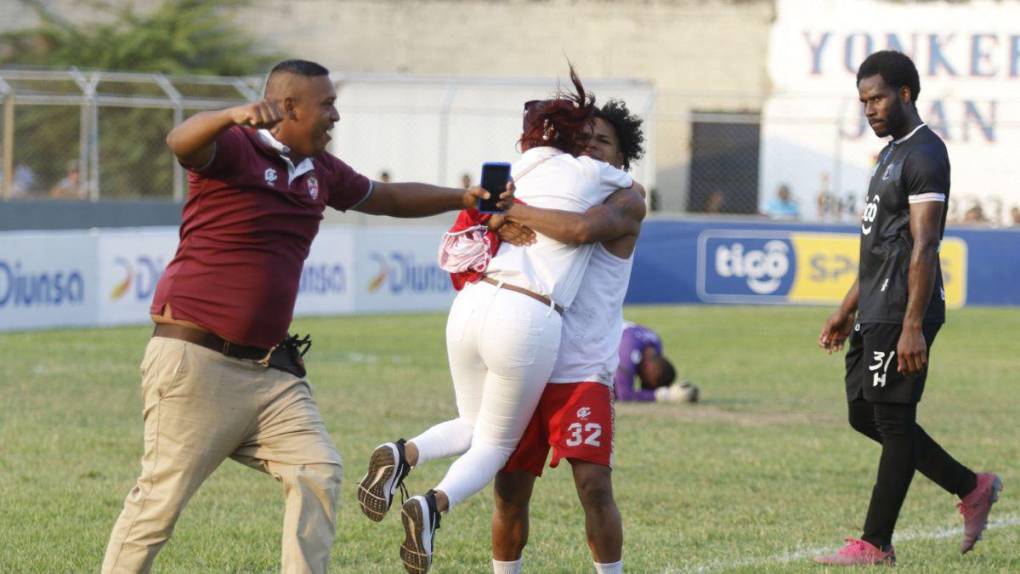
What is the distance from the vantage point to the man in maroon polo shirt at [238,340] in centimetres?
536

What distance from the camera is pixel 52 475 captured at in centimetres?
923

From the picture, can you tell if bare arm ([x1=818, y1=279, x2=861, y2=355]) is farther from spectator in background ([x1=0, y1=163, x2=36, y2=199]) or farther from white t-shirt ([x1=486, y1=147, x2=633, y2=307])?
spectator in background ([x1=0, y1=163, x2=36, y2=199])

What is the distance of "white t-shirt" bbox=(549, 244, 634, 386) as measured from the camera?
20.1 feet

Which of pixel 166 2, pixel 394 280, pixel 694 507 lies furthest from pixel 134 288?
pixel 166 2


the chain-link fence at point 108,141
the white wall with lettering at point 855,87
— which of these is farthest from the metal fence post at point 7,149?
the white wall with lettering at point 855,87

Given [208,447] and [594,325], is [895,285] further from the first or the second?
[208,447]

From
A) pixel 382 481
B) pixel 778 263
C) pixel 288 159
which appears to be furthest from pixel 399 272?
pixel 288 159

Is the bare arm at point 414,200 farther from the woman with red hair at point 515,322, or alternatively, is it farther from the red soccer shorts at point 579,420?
the red soccer shorts at point 579,420

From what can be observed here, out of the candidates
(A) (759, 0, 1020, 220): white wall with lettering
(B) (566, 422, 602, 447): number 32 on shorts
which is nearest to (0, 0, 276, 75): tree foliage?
(A) (759, 0, 1020, 220): white wall with lettering

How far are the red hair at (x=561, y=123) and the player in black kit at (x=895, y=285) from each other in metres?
1.58

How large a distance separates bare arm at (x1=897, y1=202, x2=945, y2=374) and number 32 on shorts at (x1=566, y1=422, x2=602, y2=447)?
1.63 meters

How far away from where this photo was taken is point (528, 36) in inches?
1425

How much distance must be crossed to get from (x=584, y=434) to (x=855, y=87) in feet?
85.8

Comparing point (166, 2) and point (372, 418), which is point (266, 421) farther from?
point (166, 2)
